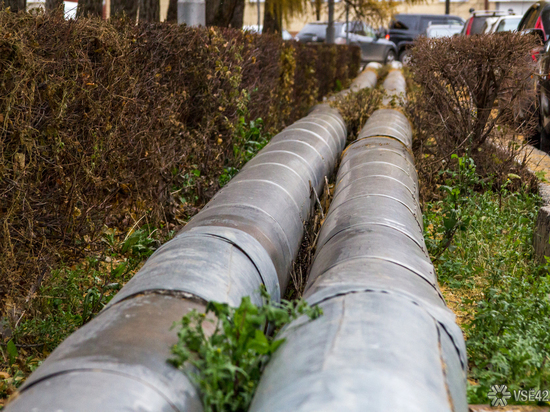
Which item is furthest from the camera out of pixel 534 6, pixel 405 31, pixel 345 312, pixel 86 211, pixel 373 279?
pixel 405 31

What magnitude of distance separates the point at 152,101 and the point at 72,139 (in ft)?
3.89

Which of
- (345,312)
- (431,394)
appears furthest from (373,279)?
(431,394)

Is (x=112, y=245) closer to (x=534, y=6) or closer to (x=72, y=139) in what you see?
(x=72, y=139)

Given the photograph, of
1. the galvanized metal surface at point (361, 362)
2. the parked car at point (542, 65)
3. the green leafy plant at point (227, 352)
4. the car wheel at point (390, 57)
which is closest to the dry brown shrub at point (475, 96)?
the parked car at point (542, 65)

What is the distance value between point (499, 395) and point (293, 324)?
124 cm

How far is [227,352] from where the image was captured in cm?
206

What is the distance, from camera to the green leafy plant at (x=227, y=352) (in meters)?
1.94

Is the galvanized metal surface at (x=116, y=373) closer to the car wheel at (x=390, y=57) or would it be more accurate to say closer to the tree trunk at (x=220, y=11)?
the tree trunk at (x=220, y=11)

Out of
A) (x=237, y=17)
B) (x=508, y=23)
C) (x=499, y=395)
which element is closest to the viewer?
(x=499, y=395)

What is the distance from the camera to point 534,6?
10.9 meters

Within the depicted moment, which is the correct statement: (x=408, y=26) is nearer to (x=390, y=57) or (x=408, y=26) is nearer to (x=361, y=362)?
(x=390, y=57)

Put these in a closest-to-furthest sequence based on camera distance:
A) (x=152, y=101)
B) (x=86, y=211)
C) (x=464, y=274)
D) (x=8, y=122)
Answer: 1. (x=8, y=122)
2. (x=86, y=211)
3. (x=464, y=274)
4. (x=152, y=101)

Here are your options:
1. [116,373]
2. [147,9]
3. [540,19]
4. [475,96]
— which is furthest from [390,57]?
[116,373]

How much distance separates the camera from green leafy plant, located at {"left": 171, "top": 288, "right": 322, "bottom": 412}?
194cm
